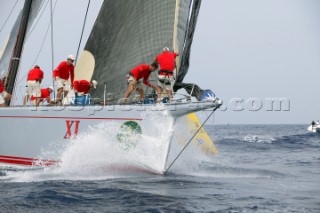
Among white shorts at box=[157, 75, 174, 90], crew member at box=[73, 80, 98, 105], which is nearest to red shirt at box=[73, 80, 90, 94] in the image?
crew member at box=[73, 80, 98, 105]

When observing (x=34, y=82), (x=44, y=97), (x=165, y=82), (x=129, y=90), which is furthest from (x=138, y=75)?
(x=44, y=97)

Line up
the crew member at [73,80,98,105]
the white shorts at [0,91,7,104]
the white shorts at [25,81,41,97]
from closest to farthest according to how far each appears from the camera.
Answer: the crew member at [73,80,98,105]
the white shorts at [25,81,41,97]
the white shorts at [0,91,7,104]

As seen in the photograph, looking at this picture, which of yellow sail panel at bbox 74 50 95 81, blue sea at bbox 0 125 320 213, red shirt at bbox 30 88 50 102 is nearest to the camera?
blue sea at bbox 0 125 320 213

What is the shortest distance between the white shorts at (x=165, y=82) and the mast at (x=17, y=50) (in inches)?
221

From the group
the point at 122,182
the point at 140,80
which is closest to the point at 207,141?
the point at 140,80

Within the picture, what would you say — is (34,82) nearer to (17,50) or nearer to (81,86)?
(81,86)

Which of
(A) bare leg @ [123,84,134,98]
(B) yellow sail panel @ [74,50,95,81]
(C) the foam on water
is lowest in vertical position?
(C) the foam on water

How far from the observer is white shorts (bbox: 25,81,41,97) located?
12.1m

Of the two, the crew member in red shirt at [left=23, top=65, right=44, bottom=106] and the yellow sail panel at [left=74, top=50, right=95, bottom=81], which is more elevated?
the yellow sail panel at [left=74, top=50, right=95, bottom=81]

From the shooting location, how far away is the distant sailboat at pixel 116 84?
31.4 ft

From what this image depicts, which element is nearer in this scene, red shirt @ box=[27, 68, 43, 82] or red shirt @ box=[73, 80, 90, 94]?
red shirt @ box=[73, 80, 90, 94]

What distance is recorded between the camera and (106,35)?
462 inches

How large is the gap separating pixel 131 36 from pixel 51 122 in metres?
2.82

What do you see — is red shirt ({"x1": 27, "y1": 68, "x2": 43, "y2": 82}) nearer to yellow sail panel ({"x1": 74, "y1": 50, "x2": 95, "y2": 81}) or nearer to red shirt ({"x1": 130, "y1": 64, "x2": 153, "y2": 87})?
yellow sail panel ({"x1": 74, "y1": 50, "x2": 95, "y2": 81})
